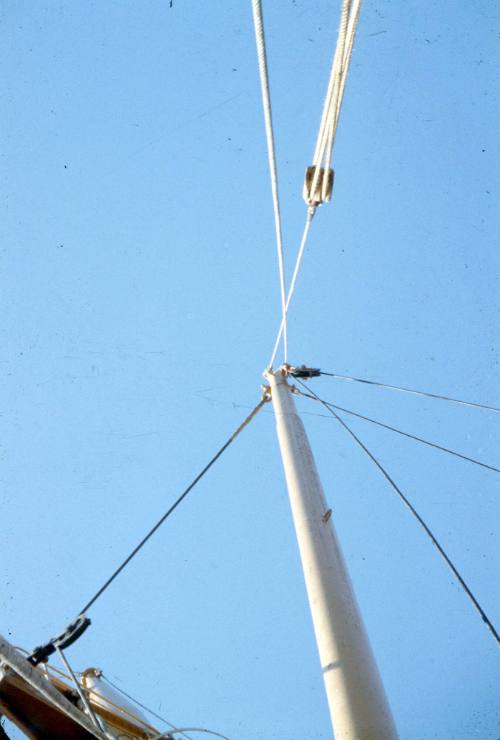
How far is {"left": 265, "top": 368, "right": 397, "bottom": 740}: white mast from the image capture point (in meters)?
3.69

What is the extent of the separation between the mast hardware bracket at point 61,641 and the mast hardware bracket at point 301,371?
4.02 m

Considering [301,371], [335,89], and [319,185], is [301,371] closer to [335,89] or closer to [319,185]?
[319,185]

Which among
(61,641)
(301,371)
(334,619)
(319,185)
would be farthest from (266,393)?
(61,641)

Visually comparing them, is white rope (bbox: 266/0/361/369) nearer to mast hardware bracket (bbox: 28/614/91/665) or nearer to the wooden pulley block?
the wooden pulley block

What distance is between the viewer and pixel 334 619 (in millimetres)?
4238

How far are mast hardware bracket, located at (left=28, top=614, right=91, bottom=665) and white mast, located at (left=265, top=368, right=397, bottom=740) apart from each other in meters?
1.85

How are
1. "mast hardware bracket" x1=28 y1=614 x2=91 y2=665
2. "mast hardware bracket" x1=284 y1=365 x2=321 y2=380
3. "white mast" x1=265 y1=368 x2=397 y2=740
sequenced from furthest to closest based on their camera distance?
"mast hardware bracket" x1=284 y1=365 x2=321 y2=380 → "mast hardware bracket" x1=28 y1=614 x2=91 y2=665 → "white mast" x1=265 y1=368 x2=397 y2=740

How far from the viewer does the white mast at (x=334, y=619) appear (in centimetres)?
369

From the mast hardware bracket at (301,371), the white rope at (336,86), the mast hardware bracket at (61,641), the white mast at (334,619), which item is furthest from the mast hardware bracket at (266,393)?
the mast hardware bracket at (61,641)

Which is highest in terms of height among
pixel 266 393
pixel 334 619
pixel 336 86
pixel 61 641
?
pixel 336 86

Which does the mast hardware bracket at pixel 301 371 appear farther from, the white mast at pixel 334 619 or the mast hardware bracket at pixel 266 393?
the white mast at pixel 334 619

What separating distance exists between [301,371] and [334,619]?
4008mm

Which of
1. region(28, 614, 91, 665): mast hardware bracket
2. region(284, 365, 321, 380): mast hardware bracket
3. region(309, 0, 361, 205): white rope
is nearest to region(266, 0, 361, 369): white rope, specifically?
region(309, 0, 361, 205): white rope

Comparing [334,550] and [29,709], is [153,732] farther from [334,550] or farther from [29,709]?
[334,550]
